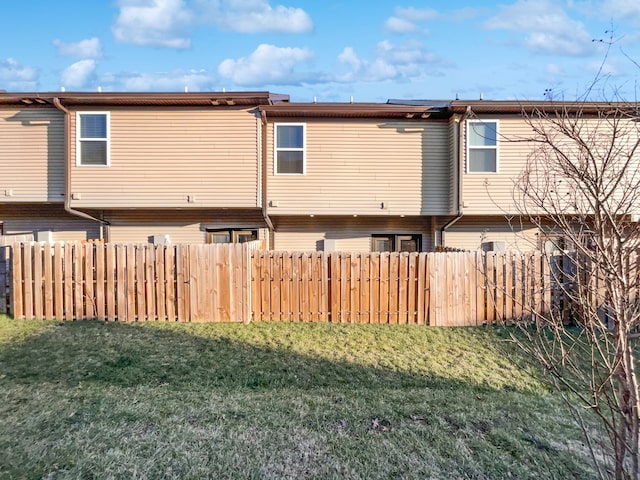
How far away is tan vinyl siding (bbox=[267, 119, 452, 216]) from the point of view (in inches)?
446

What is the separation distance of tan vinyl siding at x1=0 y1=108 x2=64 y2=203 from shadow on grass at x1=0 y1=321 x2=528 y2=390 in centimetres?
643

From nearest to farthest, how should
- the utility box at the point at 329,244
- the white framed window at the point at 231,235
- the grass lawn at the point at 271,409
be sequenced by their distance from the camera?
the grass lawn at the point at 271,409, the white framed window at the point at 231,235, the utility box at the point at 329,244

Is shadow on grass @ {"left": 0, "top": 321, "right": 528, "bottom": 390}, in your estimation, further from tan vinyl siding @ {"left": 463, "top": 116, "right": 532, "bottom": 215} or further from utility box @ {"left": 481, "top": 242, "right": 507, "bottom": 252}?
utility box @ {"left": 481, "top": 242, "right": 507, "bottom": 252}

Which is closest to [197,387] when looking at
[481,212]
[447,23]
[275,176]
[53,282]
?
[53,282]

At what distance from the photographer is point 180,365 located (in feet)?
16.8

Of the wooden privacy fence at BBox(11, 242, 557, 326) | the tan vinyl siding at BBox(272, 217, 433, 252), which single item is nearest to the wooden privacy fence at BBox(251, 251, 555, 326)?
the wooden privacy fence at BBox(11, 242, 557, 326)

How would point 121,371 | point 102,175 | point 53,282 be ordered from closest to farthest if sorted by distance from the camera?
point 121,371
point 53,282
point 102,175

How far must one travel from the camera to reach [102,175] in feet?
35.7

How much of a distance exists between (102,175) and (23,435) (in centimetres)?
904

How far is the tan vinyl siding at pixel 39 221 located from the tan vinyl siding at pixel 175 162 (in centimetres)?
199

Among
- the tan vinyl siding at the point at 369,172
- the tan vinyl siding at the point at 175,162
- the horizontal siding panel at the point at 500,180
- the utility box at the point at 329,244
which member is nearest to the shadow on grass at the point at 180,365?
the tan vinyl siding at the point at 175,162

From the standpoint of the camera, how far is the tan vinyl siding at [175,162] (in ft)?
35.6

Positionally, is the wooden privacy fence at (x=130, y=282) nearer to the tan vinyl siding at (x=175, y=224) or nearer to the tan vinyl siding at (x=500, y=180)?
the tan vinyl siding at (x=175, y=224)

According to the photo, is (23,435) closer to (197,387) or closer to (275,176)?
(197,387)
